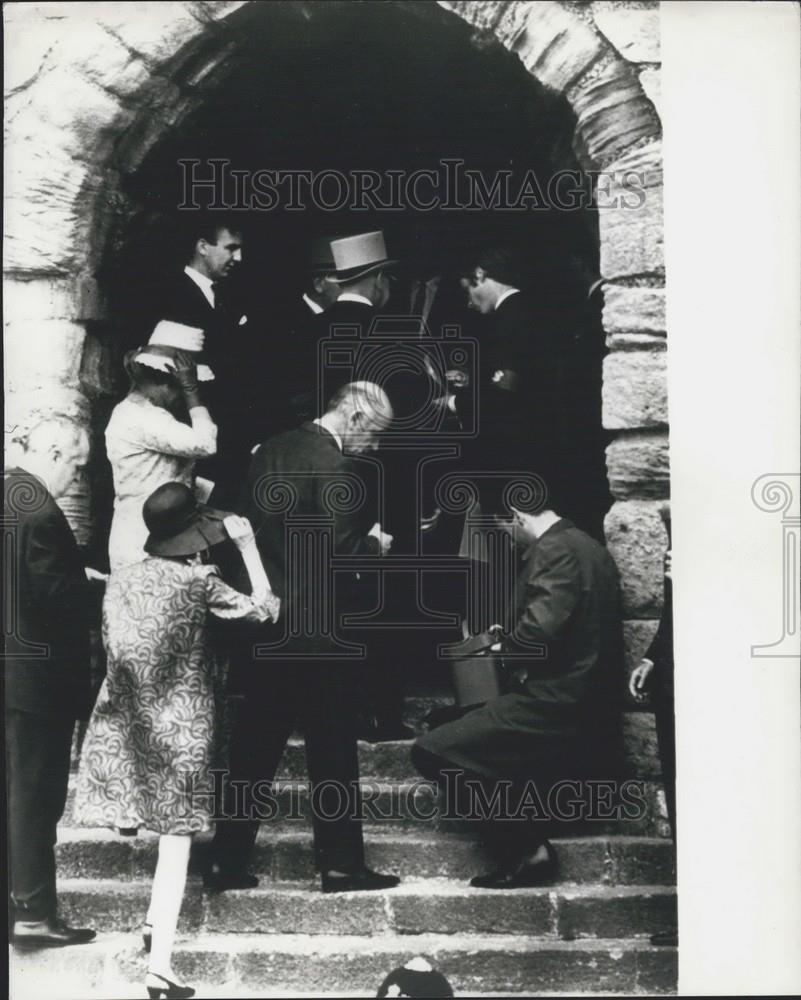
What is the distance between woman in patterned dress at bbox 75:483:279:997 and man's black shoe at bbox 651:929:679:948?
142cm

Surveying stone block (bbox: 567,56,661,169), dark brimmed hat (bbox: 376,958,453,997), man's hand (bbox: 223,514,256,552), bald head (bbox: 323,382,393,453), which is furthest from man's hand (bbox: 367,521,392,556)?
stone block (bbox: 567,56,661,169)

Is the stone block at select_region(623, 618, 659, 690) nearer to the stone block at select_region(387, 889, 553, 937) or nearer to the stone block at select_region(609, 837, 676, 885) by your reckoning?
the stone block at select_region(609, 837, 676, 885)

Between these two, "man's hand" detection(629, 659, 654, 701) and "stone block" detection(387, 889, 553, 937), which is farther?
"man's hand" detection(629, 659, 654, 701)

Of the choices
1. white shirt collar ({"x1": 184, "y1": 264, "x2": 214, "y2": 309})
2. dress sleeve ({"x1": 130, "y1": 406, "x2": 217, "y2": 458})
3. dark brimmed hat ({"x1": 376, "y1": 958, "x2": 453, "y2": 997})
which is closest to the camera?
dark brimmed hat ({"x1": 376, "y1": 958, "x2": 453, "y2": 997})

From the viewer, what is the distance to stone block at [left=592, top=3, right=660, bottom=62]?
4.53m

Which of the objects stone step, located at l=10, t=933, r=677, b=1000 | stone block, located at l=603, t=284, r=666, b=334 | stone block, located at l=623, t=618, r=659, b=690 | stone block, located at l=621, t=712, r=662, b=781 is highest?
stone block, located at l=603, t=284, r=666, b=334

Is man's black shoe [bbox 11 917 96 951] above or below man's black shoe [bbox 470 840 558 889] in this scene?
below

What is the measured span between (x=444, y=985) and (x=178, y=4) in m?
3.21

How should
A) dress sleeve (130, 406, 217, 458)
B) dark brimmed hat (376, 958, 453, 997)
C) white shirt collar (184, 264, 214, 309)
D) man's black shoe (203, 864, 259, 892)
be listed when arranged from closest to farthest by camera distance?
dark brimmed hat (376, 958, 453, 997), man's black shoe (203, 864, 259, 892), dress sleeve (130, 406, 217, 458), white shirt collar (184, 264, 214, 309)

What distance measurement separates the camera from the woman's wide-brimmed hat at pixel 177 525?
175 inches

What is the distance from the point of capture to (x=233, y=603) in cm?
443

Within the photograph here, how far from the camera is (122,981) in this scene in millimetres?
4340

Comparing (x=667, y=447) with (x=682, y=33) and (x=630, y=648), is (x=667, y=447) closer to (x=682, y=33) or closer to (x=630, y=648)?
(x=630, y=648)

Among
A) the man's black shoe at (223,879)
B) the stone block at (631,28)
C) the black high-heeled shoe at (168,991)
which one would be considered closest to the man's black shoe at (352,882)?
the man's black shoe at (223,879)
